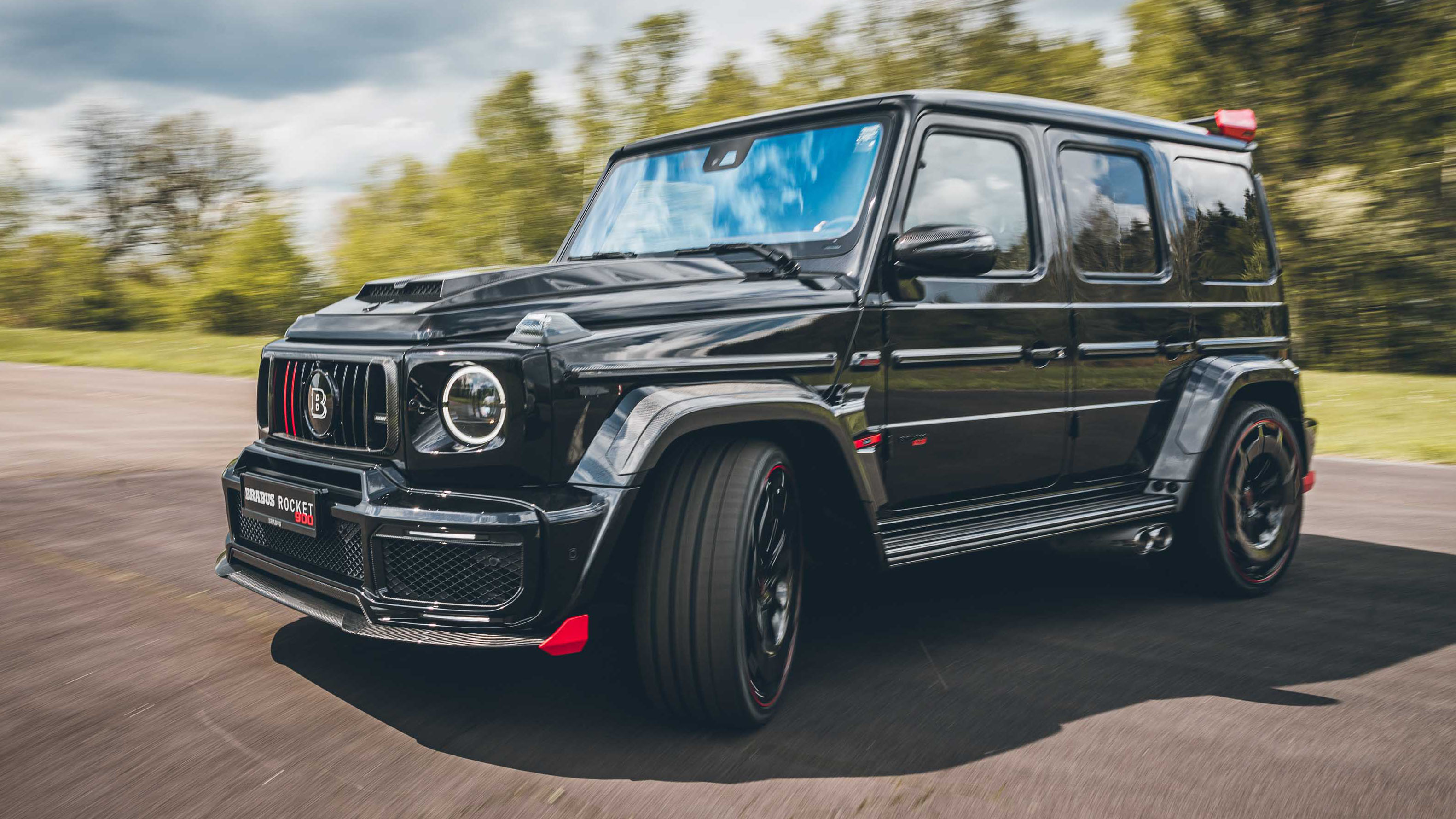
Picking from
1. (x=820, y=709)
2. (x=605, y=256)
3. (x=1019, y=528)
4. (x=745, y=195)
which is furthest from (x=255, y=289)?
(x=820, y=709)

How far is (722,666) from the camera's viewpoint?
328 centimetres

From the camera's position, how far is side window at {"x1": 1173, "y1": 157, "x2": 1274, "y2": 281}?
523 centimetres

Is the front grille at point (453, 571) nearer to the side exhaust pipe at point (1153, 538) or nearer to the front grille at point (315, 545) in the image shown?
the front grille at point (315, 545)

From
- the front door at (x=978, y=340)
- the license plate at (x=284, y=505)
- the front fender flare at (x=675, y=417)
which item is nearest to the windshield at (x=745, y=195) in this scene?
the front door at (x=978, y=340)

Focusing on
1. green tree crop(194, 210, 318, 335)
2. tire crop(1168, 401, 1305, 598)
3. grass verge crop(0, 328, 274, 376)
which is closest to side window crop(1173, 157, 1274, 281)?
tire crop(1168, 401, 1305, 598)

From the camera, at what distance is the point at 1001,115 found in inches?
175

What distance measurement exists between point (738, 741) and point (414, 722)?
96 centimetres

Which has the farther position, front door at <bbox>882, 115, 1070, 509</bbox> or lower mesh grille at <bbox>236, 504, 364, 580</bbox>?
front door at <bbox>882, 115, 1070, 509</bbox>

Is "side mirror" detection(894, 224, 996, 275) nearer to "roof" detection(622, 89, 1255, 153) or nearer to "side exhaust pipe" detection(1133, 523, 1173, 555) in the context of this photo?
"roof" detection(622, 89, 1255, 153)

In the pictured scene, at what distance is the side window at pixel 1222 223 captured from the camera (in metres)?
5.23

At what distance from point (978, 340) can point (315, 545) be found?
234 centimetres

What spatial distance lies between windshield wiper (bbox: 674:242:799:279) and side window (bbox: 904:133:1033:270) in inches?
17.1

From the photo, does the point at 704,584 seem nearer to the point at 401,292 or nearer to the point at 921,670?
the point at 921,670

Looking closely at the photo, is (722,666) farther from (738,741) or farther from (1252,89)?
(1252,89)
